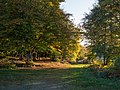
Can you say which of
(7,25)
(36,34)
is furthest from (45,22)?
(7,25)

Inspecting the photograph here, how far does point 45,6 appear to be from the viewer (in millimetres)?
33125

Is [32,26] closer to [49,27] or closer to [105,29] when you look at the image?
[49,27]

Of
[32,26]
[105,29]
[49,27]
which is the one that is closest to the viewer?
[32,26]

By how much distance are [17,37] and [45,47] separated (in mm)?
4476

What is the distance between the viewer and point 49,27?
109 feet

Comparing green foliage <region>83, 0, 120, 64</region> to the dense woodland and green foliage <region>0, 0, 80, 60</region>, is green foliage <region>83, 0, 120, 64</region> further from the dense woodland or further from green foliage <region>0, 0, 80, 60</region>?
green foliage <region>0, 0, 80, 60</region>

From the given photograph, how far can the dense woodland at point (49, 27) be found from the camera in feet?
97.9

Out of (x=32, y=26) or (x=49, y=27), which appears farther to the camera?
(x=49, y=27)

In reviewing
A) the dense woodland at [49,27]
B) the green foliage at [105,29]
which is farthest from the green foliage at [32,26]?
the green foliage at [105,29]

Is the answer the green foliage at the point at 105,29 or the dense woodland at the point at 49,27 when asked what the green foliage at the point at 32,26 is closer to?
the dense woodland at the point at 49,27

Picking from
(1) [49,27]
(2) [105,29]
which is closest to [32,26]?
(1) [49,27]

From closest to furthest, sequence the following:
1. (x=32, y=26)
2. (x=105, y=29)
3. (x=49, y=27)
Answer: (x=32, y=26)
(x=49, y=27)
(x=105, y=29)

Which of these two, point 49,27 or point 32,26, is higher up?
point 49,27

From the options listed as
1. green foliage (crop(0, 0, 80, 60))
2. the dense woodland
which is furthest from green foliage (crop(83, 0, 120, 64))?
green foliage (crop(0, 0, 80, 60))
